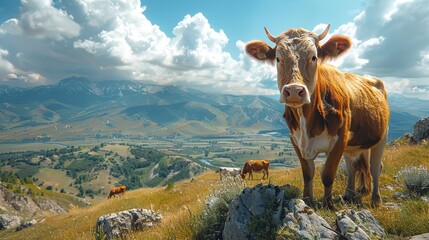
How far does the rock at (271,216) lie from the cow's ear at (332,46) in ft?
10.5

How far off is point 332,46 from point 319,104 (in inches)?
59.1

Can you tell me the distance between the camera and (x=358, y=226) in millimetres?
5223

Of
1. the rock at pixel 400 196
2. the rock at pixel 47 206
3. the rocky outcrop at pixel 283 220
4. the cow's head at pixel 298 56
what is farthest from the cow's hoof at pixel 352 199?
the rock at pixel 47 206

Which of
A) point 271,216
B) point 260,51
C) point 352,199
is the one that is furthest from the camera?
point 352,199

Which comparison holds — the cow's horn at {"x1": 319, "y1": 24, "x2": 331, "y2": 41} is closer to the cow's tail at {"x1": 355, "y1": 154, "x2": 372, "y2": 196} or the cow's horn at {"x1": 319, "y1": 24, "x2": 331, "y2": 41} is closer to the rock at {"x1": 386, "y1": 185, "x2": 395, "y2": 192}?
the cow's tail at {"x1": 355, "y1": 154, "x2": 372, "y2": 196}

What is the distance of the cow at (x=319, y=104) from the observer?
6020 millimetres

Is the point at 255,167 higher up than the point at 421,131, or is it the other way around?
the point at 421,131

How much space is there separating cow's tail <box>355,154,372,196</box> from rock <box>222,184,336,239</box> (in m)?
3.42

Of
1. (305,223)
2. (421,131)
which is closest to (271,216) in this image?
(305,223)

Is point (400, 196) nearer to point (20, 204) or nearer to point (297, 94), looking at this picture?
point (297, 94)

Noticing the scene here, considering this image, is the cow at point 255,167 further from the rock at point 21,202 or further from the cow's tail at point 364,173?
the rock at point 21,202

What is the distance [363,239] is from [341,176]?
24.5ft

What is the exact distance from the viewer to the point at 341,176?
11938 millimetres

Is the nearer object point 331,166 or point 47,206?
point 331,166
